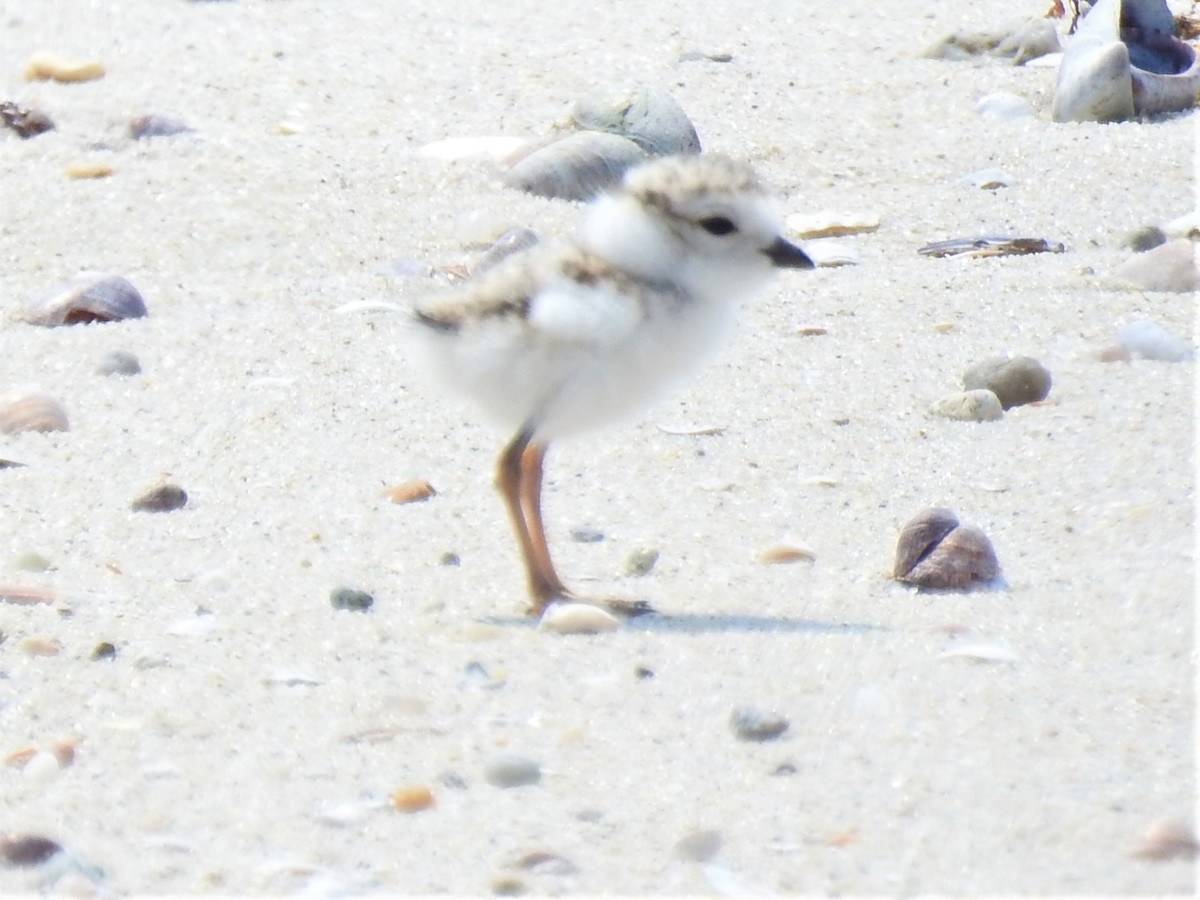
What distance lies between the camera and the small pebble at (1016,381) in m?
3.71

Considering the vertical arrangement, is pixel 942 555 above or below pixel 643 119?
above

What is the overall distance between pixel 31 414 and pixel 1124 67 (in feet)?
11.1

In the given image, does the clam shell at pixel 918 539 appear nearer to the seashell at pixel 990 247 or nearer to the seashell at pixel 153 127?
the seashell at pixel 990 247

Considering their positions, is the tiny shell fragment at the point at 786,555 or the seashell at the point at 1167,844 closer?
the seashell at the point at 1167,844

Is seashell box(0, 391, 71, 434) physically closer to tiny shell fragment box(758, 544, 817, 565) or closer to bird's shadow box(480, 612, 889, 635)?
bird's shadow box(480, 612, 889, 635)

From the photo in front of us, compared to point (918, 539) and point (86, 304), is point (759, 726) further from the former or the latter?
point (86, 304)

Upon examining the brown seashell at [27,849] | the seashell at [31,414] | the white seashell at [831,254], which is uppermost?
the brown seashell at [27,849]

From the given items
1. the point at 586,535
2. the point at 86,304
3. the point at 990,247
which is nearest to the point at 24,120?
the point at 86,304

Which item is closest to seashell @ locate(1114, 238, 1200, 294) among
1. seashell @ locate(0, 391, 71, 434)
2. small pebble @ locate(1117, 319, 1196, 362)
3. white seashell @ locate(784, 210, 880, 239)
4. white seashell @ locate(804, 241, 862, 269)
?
small pebble @ locate(1117, 319, 1196, 362)

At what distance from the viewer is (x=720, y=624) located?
112 inches

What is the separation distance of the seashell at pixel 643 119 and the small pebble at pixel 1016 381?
5.62 ft

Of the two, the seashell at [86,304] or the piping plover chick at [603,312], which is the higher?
the piping plover chick at [603,312]

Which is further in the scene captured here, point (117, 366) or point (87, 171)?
point (87, 171)

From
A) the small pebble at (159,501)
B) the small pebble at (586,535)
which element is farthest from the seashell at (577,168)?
the small pebble at (159,501)
